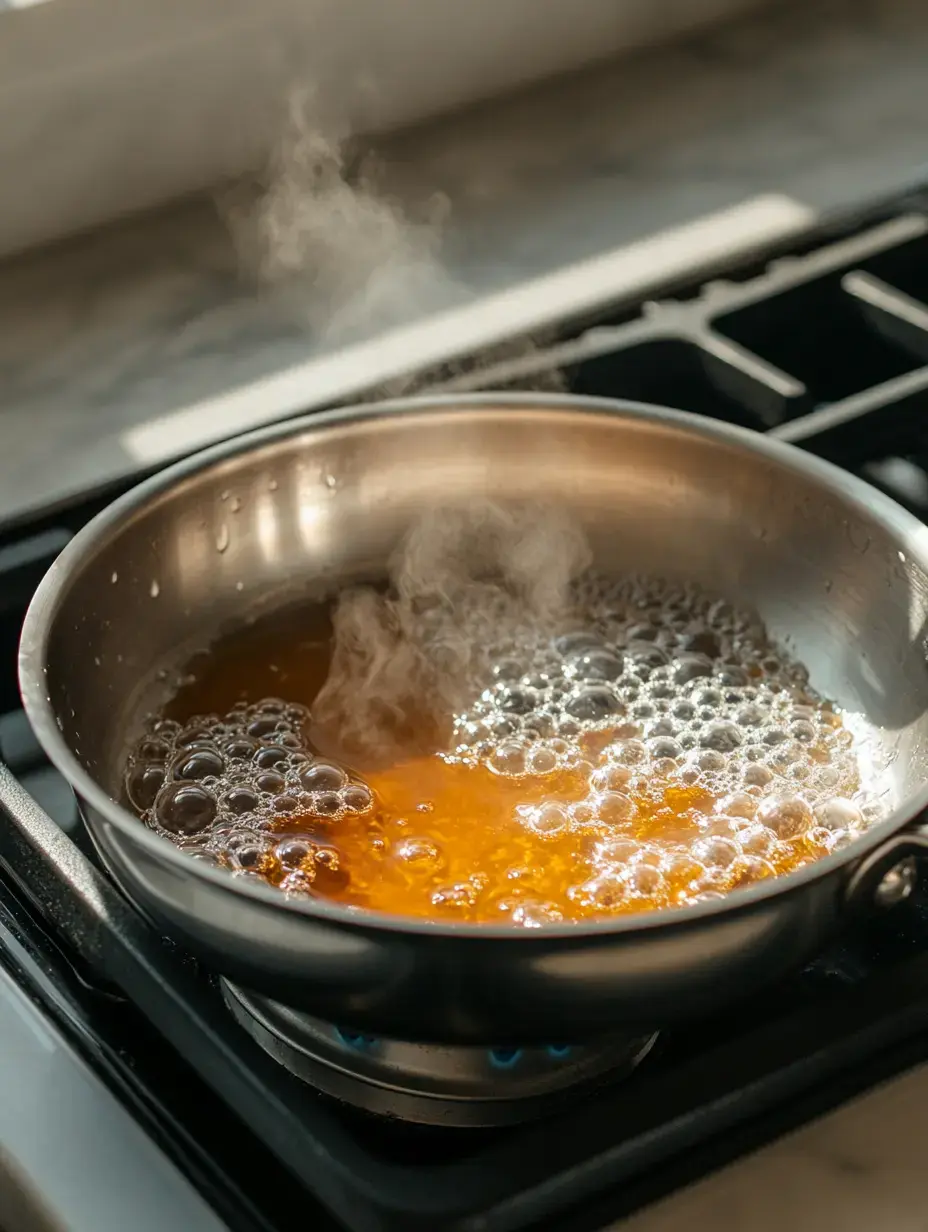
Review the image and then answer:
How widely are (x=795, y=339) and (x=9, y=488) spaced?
0.45 m

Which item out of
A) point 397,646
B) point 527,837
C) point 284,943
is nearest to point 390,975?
point 284,943

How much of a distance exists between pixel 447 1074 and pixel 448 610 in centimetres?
28

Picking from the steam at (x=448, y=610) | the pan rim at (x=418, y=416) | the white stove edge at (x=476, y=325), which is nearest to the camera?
the pan rim at (x=418, y=416)

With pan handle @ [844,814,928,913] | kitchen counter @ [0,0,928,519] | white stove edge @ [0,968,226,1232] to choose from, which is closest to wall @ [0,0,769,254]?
kitchen counter @ [0,0,928,519]

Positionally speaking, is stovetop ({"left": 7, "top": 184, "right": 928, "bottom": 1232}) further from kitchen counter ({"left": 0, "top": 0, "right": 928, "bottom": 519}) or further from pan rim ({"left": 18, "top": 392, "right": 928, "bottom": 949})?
kitchen counter ({"left": 0, "top": 0, "right": 928, "bottom": 519})

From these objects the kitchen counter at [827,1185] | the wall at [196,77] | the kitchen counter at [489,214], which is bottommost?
the kitchen counter at [827,1185]

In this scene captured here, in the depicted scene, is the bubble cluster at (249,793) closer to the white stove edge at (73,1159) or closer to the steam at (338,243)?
the white stove edge at (73,1159)

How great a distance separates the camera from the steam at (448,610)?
0.74 meters

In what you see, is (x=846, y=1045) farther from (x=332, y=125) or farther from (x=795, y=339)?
(x=332, y=125)

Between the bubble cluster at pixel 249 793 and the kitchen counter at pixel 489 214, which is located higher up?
the kitchen counter at pixel 489 214

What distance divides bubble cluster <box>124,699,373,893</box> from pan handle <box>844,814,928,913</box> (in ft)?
0.64

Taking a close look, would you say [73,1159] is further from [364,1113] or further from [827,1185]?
[827,1185]

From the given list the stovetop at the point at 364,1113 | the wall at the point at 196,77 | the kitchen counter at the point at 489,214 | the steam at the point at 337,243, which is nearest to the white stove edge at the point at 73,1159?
the stovetop at the point at 364,1113

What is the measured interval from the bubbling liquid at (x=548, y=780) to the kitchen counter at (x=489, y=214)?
6.8 inches
